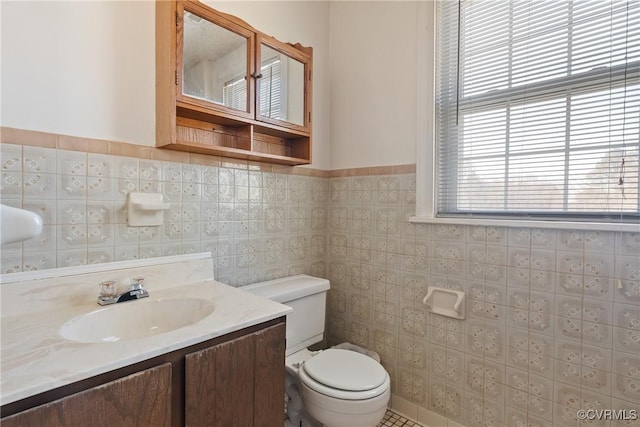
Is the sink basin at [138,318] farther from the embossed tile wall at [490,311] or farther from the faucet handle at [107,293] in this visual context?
the embossed tile wall at [490,311]

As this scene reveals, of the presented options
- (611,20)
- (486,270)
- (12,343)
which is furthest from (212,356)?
(611,20)

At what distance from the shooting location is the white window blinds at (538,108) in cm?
118

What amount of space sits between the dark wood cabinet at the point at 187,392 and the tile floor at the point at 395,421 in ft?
2.91

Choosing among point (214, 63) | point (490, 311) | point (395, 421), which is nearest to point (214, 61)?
point (214, 63)

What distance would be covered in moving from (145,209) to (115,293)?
328 mm

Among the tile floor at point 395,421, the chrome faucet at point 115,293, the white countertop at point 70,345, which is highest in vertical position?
the chrome faucet at point 115,293

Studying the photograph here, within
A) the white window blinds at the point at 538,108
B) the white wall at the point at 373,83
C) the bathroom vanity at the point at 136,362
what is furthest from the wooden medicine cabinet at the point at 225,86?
the white window blinds at the point at 538,108

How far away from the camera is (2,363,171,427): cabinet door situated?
624mm

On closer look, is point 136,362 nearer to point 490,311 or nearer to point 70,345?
point 70,345

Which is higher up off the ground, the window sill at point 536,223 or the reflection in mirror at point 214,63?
the reflection in mirror at point 214,63

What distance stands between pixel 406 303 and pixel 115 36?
1780mm

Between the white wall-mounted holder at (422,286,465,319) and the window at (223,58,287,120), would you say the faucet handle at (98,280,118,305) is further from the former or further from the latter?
the white wall-mounted holder at (422,286,465,319)

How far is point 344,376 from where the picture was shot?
1336 mm

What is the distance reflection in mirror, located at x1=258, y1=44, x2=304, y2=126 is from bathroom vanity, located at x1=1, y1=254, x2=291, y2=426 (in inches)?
35.9
